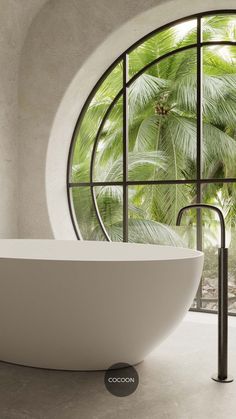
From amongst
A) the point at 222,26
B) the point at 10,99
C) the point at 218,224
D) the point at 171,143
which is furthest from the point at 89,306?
the point at 222,26

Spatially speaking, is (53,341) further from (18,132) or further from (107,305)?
(18,132)

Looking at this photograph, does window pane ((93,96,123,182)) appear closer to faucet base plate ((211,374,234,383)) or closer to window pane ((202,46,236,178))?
window pane ((202,46,236,178))

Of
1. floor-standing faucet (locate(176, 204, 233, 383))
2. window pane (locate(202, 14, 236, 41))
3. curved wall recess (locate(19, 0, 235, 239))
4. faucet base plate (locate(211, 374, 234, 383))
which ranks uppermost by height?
window pane (locate(202, 14, 236, 41))

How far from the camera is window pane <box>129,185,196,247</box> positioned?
7.83 meters

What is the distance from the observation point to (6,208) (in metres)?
3.77

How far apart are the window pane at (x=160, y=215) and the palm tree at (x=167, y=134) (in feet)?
0.06

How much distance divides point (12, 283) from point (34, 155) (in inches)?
80.3

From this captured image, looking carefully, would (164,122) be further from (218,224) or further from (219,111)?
(218,224)

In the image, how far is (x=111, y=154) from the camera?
895 cm

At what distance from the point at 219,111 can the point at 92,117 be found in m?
2.34

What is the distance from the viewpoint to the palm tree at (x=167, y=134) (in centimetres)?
854

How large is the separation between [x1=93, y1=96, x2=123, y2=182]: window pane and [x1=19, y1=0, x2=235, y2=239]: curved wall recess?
4606 mm

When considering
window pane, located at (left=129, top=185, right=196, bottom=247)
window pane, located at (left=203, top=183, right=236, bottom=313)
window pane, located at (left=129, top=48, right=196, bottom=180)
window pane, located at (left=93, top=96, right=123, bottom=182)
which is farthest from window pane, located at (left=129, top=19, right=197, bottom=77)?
window pane, located at (left=203, top=183, right=236, bottom=313)

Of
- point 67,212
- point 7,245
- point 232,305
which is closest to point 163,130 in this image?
point 232,305
